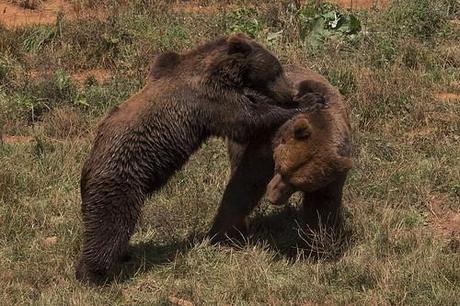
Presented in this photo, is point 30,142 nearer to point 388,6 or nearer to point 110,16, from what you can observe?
point 110,16

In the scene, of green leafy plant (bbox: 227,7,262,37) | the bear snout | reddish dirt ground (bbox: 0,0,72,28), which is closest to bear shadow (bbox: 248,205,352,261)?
the bear snout

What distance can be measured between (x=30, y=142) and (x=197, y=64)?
3032mm

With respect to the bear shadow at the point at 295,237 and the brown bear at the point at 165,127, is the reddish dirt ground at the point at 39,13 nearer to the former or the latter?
the bear shadow at the point at 295,237

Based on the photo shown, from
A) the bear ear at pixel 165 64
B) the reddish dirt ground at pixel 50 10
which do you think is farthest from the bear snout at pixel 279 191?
the reddish dirt ground at pixel 50 10

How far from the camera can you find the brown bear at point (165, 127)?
6.64 meters

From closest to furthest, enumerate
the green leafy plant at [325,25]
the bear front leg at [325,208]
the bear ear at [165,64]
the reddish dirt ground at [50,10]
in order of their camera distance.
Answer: the bear front leg at [325,208]
the bear ear at [165,64]
the green leafy plant at [325,25]
the reddish dirt ground at [50,10]

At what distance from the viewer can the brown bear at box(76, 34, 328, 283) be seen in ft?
21.8

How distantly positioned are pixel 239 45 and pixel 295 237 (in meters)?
1.76

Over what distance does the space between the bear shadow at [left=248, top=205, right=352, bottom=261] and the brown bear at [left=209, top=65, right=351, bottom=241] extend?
13 cm

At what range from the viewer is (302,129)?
21.0ft

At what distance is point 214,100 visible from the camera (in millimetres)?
6922

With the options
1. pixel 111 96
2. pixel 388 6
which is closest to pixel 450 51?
pixel 388 6

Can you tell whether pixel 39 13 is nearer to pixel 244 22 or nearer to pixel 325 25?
pixel 244 22

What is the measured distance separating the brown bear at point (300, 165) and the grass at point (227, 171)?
0.26 meters
